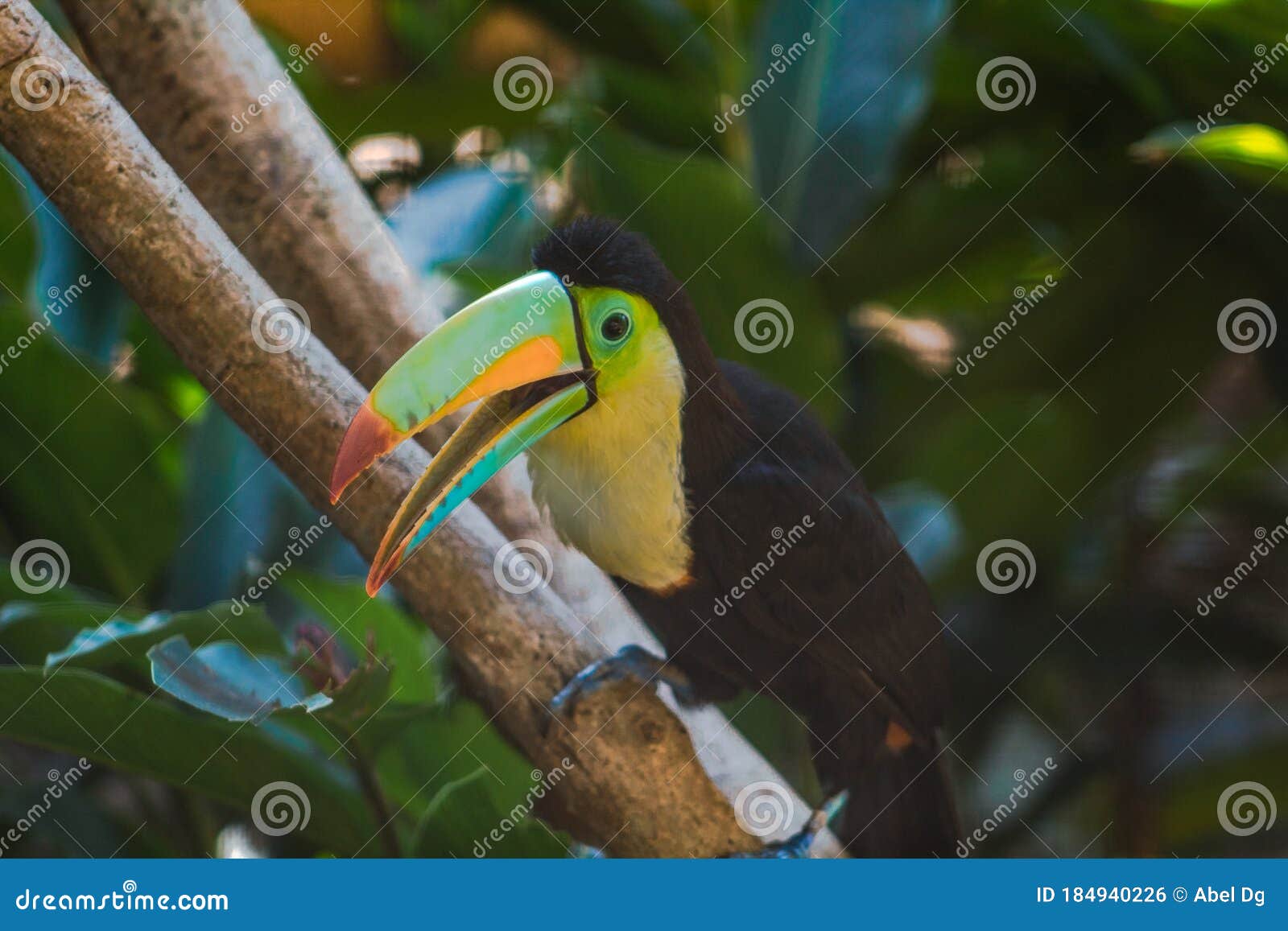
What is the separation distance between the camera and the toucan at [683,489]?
3.49 feet

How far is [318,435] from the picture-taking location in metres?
0.96

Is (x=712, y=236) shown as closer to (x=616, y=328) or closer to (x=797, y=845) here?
(x=616, y=328)

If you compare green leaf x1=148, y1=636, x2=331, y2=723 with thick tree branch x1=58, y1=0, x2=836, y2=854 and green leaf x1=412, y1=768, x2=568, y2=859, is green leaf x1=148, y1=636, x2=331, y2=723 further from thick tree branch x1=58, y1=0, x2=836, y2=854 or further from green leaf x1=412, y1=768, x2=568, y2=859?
thick tree branch x1=58, y1=0, x2=836, y2=854

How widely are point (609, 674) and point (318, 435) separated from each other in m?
0.32

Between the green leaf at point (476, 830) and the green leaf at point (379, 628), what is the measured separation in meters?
0.18

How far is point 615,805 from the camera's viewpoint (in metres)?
1.03

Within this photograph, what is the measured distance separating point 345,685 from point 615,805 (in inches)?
9.9

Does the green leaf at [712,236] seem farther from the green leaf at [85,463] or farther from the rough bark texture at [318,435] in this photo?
the green leaf at [85,463]

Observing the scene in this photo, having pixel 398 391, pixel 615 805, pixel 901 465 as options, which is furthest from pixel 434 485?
pixel 901 465

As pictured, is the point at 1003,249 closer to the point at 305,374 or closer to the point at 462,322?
the point at 462,322

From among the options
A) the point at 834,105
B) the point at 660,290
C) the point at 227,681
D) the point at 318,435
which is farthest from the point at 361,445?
the point at 834,105

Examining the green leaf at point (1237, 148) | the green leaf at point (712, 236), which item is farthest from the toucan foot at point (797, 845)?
the green leaf at point (1237, 148)

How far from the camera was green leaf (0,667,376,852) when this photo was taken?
1075mm

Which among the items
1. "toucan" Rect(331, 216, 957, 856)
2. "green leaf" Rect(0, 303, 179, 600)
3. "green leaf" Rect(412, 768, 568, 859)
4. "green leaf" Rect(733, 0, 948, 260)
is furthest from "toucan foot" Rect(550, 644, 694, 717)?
"green leaf" Rect(0, 303, 179, 600)
